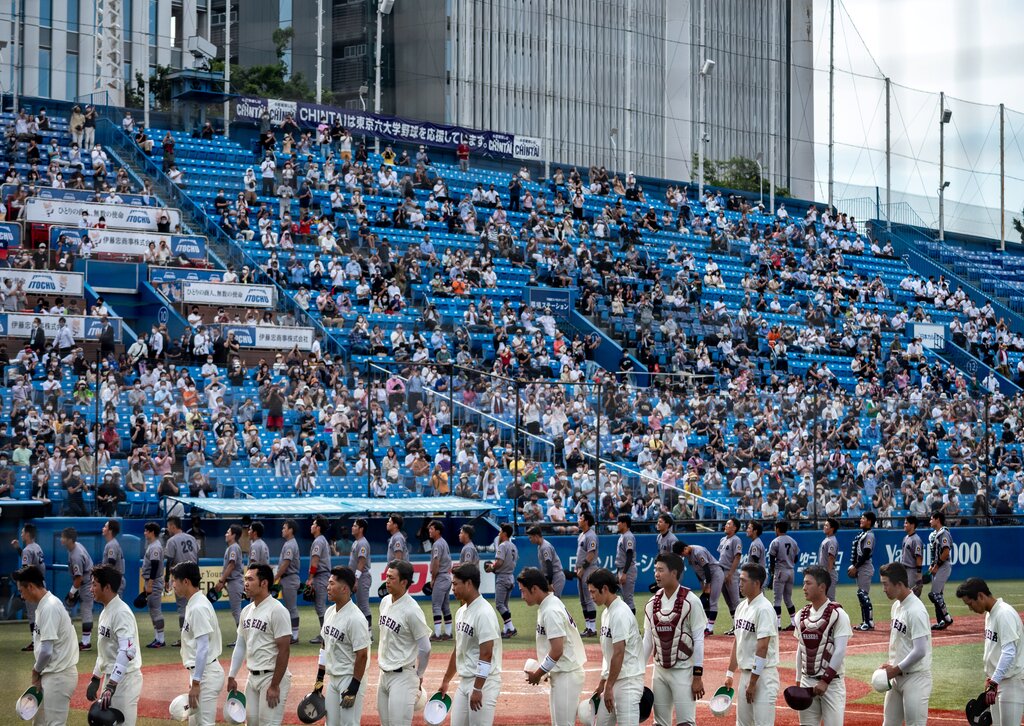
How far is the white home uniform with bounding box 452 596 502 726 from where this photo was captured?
11.5 m

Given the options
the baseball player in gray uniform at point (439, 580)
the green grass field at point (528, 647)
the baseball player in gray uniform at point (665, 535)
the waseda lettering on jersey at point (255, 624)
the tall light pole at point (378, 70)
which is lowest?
the green grass field at point (528, 647)

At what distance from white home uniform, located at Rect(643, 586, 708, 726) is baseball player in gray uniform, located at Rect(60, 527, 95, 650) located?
1042 cm

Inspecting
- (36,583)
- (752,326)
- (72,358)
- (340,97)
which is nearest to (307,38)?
(340,97)

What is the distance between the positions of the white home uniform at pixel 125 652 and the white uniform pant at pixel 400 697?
2.03 meters

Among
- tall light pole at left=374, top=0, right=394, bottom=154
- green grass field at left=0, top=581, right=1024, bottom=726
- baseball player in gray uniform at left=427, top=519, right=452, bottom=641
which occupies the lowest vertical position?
green grass field at left=0, top=581, right=1024, bottom=726

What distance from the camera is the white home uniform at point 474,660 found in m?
11.5

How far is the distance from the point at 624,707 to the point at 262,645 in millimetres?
3009

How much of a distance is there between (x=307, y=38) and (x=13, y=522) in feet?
167

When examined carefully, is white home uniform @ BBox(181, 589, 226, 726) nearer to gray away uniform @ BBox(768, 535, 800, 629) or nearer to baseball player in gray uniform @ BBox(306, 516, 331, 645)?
baseball player in gray uniform @ BBox(306, 516, 331, 645)

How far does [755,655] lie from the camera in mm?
11984

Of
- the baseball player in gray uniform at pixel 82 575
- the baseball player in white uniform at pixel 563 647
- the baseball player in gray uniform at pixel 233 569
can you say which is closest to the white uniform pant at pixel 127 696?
the baseball player in white uniform at pixel 563 647

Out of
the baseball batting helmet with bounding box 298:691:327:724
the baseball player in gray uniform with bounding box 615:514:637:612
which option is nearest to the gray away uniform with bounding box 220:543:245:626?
the baseball player in gray uniform with bounding box 615:514:637:612

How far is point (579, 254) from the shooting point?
44812 millimetres

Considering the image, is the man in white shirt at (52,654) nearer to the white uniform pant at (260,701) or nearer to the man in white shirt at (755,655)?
the white uniform pant at (260,701)
